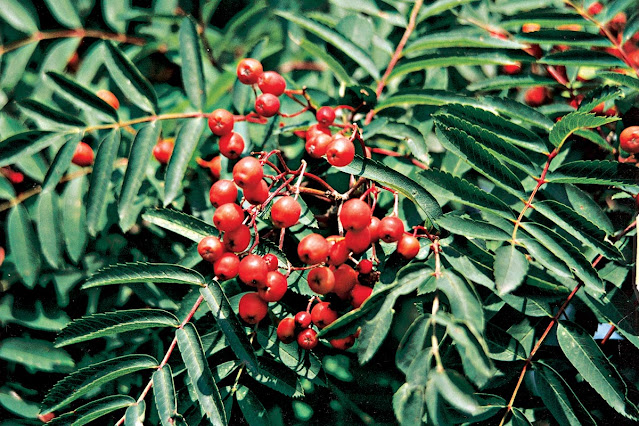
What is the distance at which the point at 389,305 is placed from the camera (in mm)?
958

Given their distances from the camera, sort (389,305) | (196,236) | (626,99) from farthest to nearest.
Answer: (626,99)
(196,236)
(389,305)

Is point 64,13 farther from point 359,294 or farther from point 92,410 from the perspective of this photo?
point 359,294

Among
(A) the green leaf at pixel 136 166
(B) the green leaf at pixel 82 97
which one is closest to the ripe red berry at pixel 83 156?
(B) the green leaf at pixel 82 97

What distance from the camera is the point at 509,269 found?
38.6 inches

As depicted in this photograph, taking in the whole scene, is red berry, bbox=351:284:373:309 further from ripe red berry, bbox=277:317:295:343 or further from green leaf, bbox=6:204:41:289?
green leaf, bbox=6:204:41:289

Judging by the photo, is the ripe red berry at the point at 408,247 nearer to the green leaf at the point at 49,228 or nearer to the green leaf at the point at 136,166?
the green leaf at the point at 136,166

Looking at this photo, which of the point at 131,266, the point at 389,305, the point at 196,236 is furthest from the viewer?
the point at 196,236

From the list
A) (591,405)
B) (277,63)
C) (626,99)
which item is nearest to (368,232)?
(591,405)

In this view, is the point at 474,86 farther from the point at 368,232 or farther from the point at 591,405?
the point at 591,405

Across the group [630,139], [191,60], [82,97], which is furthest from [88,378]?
[630,139]

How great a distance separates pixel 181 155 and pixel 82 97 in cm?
36

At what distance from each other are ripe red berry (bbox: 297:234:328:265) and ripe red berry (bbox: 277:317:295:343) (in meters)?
0.17

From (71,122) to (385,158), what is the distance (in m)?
0.84

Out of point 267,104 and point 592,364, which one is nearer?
point 592,364
